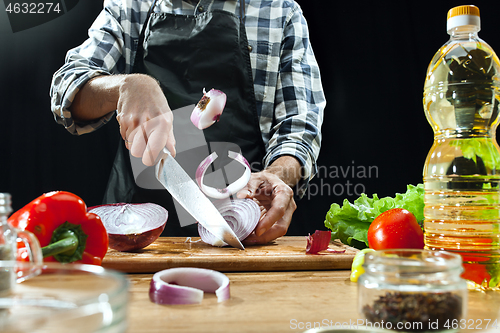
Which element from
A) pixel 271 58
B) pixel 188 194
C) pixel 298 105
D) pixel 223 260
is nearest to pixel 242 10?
pixel 271 58

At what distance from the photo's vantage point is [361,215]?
4.88 ft

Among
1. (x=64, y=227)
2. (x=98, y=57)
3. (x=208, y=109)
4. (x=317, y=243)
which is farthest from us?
(x=98, y=57)

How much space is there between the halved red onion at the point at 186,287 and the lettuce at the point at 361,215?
767 mm

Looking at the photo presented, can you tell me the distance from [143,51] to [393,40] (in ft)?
6.83

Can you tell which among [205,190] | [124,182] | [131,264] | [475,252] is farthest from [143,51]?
[475,252]

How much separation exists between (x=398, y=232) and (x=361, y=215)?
0.40m

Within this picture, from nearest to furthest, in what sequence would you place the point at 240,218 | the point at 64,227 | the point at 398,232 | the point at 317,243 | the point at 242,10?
the point at 64,227 < the point at 398,232 < the point at 317,243 < the point at 240,218 < the point at 242,10

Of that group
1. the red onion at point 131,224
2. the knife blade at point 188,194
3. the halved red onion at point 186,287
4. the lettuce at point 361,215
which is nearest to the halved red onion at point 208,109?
the knife blade at point 188,194

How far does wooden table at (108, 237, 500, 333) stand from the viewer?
0.65 metres

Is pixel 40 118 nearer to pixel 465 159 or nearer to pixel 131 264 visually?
pixel 131 264

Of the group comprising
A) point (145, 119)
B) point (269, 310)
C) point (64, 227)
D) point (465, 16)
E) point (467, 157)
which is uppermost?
point (465, 16)

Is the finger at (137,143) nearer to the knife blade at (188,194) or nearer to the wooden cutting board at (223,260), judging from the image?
the knife blade at (188,194)

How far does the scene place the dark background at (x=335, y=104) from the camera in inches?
111

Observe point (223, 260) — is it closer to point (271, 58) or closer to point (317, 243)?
point (317, 243)
